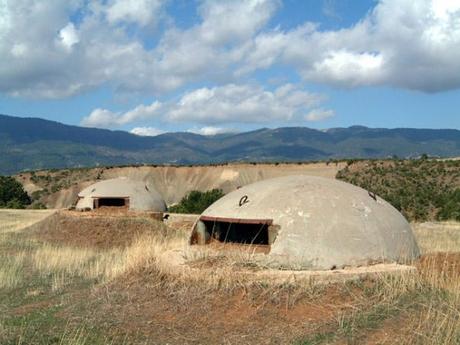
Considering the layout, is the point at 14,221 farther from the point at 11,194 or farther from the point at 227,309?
the point at 11,194

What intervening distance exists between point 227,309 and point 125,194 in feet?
57.0

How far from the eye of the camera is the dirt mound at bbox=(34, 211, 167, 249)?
64.3 ft

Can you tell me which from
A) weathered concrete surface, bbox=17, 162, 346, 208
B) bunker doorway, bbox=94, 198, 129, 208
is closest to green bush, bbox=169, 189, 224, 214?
bunker doorway, bbox=94, 198, 129, 208

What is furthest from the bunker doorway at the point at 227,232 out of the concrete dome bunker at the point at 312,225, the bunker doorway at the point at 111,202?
the bunker doorway at the point at 111,202

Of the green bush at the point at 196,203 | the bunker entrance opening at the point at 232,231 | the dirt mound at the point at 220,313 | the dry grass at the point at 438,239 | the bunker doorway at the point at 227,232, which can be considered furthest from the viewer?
the green bush at the point at 196,203

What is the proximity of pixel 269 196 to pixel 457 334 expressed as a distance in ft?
15.9

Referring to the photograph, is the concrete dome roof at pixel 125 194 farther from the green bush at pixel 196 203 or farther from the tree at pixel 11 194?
the tree at pixel 11 194

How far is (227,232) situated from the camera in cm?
1150

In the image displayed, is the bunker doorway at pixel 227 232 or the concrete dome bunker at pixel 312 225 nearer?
the concrete dome bunker at pixel 312 225

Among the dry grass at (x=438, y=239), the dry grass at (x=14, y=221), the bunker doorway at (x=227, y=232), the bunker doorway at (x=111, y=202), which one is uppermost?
the bunker doorway at (x=227, y=232)

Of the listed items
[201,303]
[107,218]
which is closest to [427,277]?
[201,303]

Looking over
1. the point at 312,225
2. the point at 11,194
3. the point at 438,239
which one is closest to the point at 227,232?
the point at 312,225

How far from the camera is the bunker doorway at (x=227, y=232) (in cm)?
1122

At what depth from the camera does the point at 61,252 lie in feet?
53.4
